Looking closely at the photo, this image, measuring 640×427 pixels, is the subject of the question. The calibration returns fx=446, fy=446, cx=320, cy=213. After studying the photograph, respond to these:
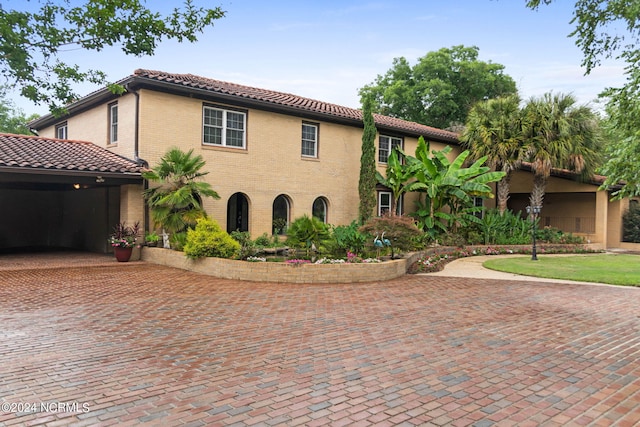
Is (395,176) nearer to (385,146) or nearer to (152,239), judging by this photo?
(385,146)

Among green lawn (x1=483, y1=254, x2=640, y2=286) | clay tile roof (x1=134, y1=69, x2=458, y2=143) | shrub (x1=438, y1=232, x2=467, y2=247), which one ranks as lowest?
green lawn (x1=483, y1=254, x2=640, y2=286)

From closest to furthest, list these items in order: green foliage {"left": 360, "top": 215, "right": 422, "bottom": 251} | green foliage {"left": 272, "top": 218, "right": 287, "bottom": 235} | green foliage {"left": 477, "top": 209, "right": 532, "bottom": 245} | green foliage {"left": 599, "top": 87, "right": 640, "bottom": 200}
Result: green foliage {"left": 599, "top": 87, "right": 640, "bottom": 200}, green foliage {"left": 360, "top": 215, "right": 422, "bottom": 251}, green foliage {"left": 272, "top": 218, "right": 287, "bottom": 235}, green foliage {"left": 477, "top": 209, "right": 532, "bottom": 245}

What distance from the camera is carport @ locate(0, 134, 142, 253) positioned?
44.4 feet

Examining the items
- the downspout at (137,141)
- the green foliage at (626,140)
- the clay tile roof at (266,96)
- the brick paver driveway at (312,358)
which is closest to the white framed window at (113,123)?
the downspout at (137,141)

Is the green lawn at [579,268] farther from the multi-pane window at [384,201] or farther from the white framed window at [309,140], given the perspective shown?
the white framed window at [309,140]

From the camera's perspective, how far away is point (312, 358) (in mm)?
5609

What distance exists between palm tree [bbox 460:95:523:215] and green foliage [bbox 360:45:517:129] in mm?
15575

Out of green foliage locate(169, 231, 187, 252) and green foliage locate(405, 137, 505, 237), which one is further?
green foliage locate(405, 137, 505, 237)

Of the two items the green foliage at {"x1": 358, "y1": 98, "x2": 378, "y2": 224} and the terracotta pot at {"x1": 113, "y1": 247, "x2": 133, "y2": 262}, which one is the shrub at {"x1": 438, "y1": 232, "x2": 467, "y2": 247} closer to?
the green foliage at {"x1": 358, "y1": 98, "x2": 378, "y2": 224}

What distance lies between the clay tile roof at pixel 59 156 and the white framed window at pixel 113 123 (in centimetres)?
58

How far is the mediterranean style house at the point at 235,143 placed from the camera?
1534 cm

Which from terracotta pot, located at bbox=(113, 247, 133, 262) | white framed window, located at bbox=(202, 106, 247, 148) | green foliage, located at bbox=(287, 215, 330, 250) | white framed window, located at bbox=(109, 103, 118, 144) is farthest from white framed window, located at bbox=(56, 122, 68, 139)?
green foliage, located at bbox=(287, 215, 330, 250)

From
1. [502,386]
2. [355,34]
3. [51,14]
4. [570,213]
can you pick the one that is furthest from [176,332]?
[570,213]

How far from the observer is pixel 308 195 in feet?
63.5
